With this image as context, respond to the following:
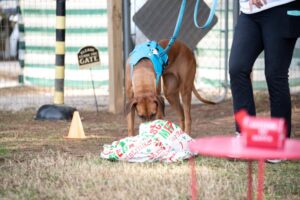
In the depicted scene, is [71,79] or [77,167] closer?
[77,167]

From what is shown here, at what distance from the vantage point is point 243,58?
5.80 m

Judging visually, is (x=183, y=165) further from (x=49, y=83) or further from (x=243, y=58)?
(x=49, y=83)

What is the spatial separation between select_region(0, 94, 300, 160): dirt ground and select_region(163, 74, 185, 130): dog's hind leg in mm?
258

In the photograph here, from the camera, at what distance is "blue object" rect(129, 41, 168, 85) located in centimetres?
708

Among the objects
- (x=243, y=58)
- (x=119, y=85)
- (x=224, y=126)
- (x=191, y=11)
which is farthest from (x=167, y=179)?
(x=191, y=11)

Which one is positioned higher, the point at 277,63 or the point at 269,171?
the point at 277,63

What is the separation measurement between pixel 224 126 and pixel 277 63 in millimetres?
2613

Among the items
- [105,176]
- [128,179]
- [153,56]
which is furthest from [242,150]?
[153,56]

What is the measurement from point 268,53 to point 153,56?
5.37 ft

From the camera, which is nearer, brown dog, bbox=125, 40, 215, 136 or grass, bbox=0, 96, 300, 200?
grass, bbox=0, 96, 300, 200

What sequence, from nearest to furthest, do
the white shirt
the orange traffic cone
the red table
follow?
1. the red table
2. the white shirt
3. the orange traffic cone

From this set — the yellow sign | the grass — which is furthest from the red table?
→ the yellow sign

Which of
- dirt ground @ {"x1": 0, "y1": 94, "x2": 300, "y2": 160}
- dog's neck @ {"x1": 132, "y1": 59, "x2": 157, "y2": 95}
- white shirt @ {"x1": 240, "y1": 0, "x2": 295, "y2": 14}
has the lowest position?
dirt ground @ {"x1": 0, "y1": 94, "x2": 300, "y2": 160}

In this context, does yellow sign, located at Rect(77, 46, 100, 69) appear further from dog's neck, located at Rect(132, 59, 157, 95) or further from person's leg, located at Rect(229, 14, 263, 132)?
person's leg, located at Rect(229, 14, 263, 132)
